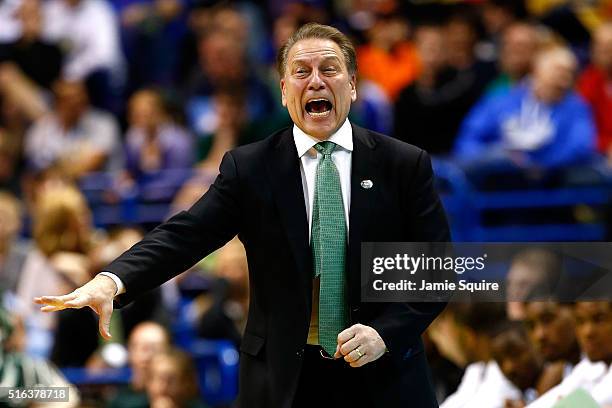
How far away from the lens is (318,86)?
3.59 m

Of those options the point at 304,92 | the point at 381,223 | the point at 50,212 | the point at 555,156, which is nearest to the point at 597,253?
the point at 381,223

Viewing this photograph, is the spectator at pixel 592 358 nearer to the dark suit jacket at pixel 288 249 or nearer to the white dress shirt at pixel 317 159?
the dark suit jacket at pixel 288 249

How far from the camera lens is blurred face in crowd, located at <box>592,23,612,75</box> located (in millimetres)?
8016

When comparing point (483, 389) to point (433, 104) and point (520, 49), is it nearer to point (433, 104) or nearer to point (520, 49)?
point (520, 49)

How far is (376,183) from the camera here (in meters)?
3.58

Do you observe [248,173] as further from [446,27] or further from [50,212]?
[446,27]

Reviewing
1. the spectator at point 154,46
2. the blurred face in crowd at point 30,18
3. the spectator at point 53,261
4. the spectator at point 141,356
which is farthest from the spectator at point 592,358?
the blurred face in crowd at point 30,18

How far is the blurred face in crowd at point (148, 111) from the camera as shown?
363 inches

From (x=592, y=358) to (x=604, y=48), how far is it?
4.20 metres

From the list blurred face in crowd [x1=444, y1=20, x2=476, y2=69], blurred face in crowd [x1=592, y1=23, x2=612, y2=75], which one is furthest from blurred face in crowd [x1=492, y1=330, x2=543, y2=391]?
blurred face in crowd [x1=444, y1=20, x2=476, y2=69]

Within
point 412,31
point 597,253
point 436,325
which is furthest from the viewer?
point 412,31

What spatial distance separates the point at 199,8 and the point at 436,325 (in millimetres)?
6310

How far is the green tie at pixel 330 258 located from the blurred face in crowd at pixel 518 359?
1.19 m

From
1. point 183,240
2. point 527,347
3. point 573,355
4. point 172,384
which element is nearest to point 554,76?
point 172,384
